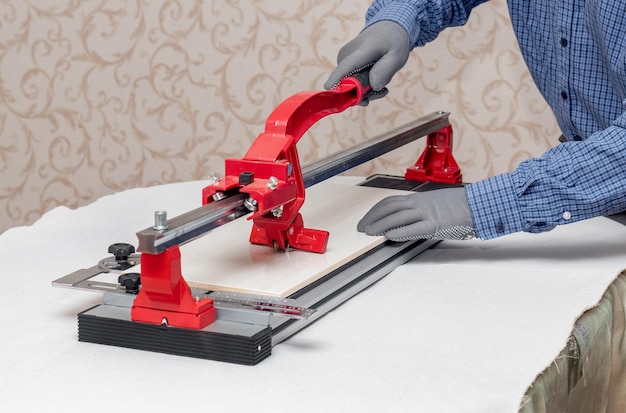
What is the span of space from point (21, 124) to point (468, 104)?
1355 mm

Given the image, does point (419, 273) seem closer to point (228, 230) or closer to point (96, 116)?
point (228, 230)

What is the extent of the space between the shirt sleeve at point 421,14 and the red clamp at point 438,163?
183 mm

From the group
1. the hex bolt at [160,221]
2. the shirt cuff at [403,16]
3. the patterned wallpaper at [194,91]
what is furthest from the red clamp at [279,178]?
the patterned wallpaper at [194,91]

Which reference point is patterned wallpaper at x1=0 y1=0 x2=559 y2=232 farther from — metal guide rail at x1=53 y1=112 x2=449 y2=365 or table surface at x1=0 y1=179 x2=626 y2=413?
metal guide rail at x1=53 y1=112 x2=449 y2=365

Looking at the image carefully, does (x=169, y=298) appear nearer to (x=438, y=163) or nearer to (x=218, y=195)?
(x=218, y=195)

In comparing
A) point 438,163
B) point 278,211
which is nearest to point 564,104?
point 438,163

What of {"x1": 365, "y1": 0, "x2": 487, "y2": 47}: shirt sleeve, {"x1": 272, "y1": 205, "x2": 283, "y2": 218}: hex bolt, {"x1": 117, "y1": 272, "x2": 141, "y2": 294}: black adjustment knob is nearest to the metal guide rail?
{"x1": 117, "y1": 272, "x2": 141, "y2": 294}: black adjustment knob

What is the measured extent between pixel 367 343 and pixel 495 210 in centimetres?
41

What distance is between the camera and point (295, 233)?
1.31 m

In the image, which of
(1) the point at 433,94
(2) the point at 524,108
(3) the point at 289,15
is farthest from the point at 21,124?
(2) the point at 524,108

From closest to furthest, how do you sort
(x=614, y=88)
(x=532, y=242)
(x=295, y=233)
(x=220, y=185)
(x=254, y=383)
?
(x=254, y=383), (x=220, y=185), (x=295, y=233), (x=532, y=242), (x=614, y=88)

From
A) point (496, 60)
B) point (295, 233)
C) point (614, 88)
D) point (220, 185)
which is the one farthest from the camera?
point (496, 60)

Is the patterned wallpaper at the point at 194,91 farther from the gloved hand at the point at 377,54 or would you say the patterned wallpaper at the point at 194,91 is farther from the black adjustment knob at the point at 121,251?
the black adjustment knob at the point at 121,251

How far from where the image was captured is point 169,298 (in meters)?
1.08
